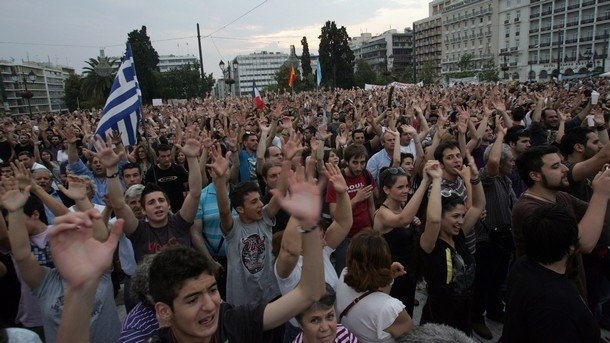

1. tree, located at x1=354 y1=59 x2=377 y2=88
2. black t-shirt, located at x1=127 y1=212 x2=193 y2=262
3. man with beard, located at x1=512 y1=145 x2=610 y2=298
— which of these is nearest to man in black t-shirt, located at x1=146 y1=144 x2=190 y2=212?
black t-shirt, located at x1=127 y1=212 x2=193 y2=262

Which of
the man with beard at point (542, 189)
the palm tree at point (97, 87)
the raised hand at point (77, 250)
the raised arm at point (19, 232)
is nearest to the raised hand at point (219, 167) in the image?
the raised arm at point (19, 232)

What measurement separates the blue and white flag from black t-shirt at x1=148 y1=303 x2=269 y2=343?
4.39 m

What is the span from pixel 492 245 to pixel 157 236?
3.08 metres

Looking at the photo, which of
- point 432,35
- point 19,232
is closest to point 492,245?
point 19,232

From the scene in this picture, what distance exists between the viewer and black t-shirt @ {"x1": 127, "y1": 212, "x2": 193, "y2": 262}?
3129 mm

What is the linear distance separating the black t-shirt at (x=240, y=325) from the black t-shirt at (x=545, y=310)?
1290 millimetres

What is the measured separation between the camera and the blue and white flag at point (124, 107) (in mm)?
5494

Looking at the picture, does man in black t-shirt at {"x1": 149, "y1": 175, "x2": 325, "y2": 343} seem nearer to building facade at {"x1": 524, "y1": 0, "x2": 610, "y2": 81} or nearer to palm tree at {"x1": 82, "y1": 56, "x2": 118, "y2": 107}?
palm tree at {"x1": 82, "y1": 56, "x2": 118, "y2": 107}

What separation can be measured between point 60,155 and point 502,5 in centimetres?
9256

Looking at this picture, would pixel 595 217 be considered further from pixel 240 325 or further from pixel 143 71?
pixel 143 71

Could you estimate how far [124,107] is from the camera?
219 inches

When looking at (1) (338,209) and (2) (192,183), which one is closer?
(1) (338,209)

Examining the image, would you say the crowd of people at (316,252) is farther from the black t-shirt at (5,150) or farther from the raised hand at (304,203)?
the black t-shirt at (5,150)

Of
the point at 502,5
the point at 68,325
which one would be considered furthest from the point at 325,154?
the point at 502,5
